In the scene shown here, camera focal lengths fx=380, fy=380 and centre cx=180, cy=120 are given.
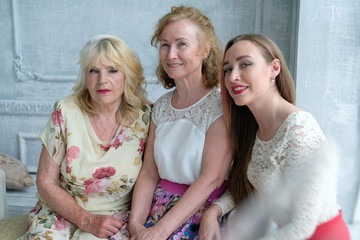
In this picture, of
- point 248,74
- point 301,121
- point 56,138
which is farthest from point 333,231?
point 56,138

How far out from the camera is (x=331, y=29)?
203cm

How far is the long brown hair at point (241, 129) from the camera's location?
1.30 meters

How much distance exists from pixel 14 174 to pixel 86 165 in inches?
67.8

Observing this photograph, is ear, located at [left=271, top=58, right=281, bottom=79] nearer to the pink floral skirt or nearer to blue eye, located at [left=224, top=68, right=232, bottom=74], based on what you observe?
blue eye, located at [left=224, top=68, right=232, bottom=74]

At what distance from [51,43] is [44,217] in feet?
6.77

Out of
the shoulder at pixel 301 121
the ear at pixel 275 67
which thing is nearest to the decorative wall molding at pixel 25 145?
the ear at pixel 275 67

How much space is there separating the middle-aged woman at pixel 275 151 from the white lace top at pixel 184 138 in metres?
0.11

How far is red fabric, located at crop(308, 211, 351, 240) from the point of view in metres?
0.91

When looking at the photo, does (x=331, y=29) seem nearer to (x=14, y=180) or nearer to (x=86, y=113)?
(x=86, y=113)

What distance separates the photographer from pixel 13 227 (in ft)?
5.97

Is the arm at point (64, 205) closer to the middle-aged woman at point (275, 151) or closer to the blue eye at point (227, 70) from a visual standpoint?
the middle-aged woman at point (275, 151)

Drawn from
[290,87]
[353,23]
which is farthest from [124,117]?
[353,23]

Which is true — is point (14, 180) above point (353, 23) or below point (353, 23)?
below

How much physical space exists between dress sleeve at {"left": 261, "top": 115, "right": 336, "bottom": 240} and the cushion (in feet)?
4.24
